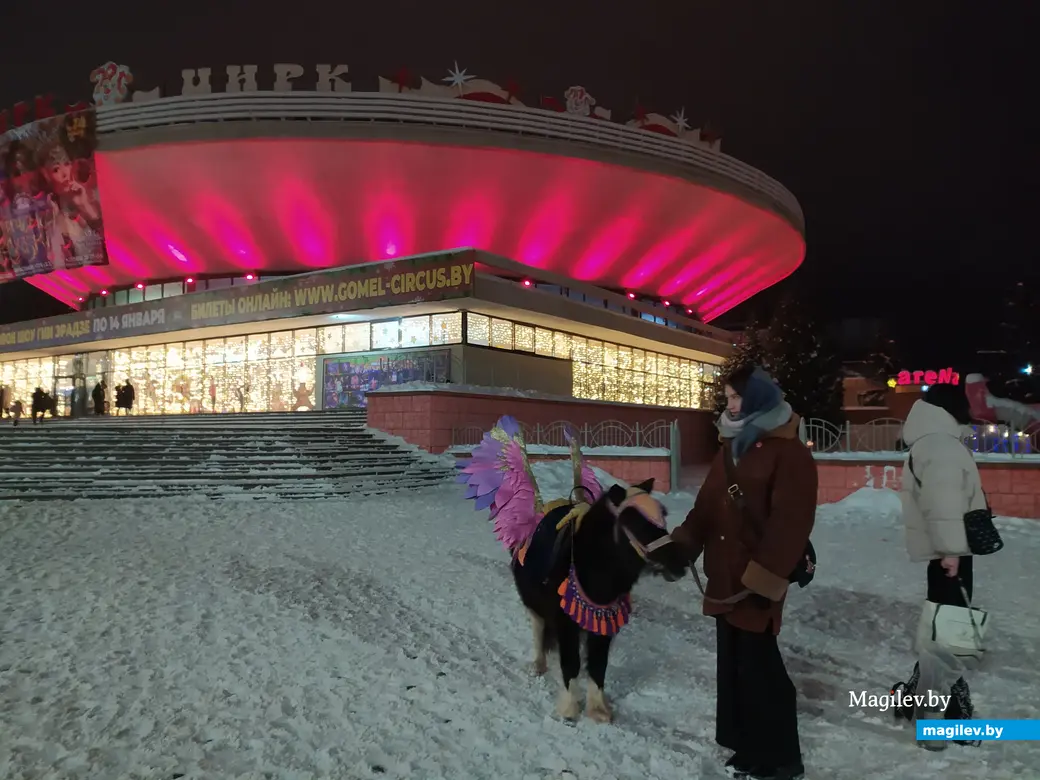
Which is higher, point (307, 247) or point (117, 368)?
point (307, 247)

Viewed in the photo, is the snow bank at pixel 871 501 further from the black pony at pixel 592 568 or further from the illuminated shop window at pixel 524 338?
the illuminated shop window at pixel 524 338

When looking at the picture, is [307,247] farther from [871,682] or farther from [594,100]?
[871,682]

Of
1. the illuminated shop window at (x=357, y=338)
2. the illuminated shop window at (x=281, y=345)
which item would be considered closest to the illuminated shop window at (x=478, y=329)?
the illuminated shop window at (x=357, y=338)

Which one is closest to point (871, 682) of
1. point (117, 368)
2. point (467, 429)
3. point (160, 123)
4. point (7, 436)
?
point (467, 429)

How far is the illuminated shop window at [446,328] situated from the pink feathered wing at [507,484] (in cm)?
1907

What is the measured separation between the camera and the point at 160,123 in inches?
1062

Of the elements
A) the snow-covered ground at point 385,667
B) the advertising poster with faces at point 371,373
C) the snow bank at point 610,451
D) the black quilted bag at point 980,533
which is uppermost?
the advertising poster with faces at point 371,373

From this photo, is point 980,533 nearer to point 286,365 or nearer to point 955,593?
point 955,593

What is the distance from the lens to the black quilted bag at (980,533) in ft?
11.9

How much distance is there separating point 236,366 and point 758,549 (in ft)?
94.1

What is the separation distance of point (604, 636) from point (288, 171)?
26760 mm

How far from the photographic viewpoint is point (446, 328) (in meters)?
24.2

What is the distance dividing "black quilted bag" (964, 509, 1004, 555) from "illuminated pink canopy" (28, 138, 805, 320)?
2531 cm

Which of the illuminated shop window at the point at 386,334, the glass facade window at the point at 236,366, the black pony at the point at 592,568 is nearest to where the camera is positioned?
the black pony at the point at 592,568
